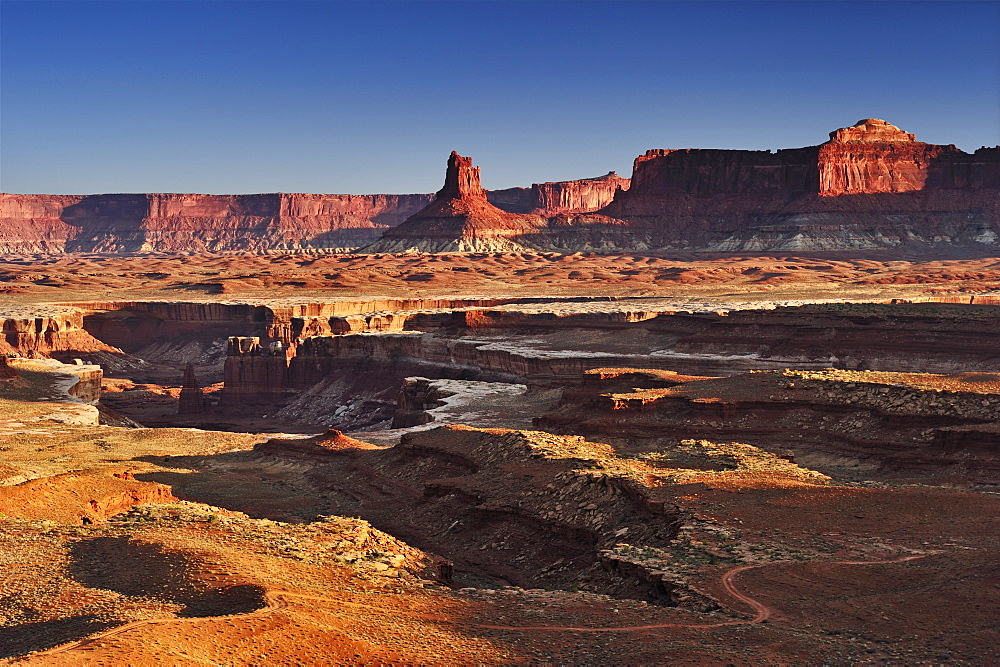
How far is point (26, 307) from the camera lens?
110750mm

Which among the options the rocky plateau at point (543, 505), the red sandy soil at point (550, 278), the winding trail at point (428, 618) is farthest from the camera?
the red sandy soil at point (550, 278)

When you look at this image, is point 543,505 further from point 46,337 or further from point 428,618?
point 46,337

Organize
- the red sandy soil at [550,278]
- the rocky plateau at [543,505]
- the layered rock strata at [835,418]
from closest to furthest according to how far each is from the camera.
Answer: the rocky plateau at [543,505] < the layered rock strata at [835,418] < the red sandy soil at [550,278]

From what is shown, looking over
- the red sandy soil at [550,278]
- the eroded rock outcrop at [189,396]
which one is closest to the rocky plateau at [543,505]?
the eroded rock outcrop at [189,396]

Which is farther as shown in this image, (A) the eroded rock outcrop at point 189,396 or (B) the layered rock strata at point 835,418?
(A) the eroded rock outcrop at point 189,396

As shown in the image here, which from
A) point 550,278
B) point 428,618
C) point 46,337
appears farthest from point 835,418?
point 550,278

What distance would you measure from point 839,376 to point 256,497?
1881 centimetres

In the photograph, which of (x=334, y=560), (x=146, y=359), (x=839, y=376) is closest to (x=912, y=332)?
(x=839, y=376)

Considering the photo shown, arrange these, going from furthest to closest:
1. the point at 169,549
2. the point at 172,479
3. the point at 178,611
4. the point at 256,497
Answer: the point at 172,479
the point at 256,497
the point at 169,549
the point at 178,611

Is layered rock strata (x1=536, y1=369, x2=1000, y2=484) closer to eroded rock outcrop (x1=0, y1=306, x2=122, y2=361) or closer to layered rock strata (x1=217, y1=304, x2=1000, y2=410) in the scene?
layered rock strata (x1=217, y1=304, x2=1000, y2=410)

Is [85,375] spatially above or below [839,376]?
below

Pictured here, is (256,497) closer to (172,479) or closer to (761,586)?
(172,479)

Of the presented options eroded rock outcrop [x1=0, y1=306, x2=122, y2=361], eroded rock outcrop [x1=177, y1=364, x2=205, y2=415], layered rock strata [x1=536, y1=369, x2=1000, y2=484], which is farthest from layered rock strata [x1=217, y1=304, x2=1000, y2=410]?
eroded rock outcrop [x1=0, y1=306, x2=122, y2=361]

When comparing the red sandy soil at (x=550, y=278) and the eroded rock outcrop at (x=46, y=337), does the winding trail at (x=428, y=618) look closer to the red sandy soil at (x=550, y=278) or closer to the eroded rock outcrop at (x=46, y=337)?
the eroded rock outcrop at (x=46, y=337)
